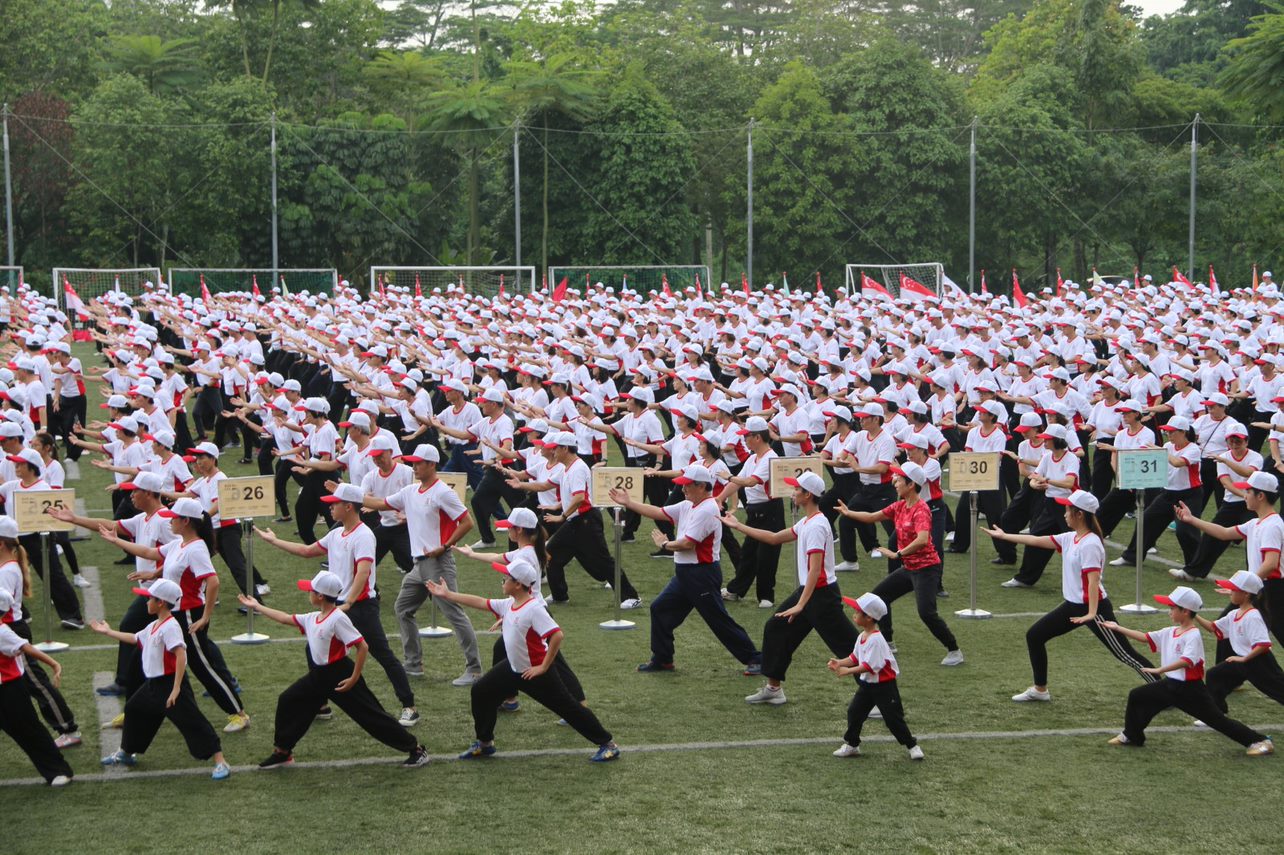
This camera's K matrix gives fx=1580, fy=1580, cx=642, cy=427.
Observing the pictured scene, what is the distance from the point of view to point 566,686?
10648 millimetres

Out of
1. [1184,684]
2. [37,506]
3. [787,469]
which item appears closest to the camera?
[1184,684]

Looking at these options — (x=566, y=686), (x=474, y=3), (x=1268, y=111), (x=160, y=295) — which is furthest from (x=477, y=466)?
(x=474, y=3)

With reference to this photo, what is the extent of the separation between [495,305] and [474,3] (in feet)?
75.6

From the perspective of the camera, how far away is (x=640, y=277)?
42.2 meters

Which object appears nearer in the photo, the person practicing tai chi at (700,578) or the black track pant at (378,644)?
the black track pant at (378,644)

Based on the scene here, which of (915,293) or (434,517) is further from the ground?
(915,293)

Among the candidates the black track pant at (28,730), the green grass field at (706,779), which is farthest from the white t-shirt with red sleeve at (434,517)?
the black track pant at (28,730)

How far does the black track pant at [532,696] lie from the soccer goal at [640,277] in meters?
31.6

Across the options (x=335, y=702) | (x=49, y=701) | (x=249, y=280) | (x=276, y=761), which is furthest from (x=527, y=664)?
(x=249, y=280)

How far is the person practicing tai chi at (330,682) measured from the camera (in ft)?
32.0

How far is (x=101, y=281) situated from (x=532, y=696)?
34355 mm

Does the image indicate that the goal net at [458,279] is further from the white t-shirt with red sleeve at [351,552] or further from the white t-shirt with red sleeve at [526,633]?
the white t-shirt with red sleeve at [526,633]

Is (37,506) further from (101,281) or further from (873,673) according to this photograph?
(101,281)

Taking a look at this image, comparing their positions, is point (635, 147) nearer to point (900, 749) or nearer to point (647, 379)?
point (647, 379)
